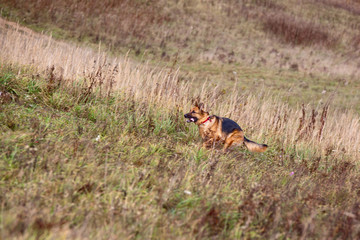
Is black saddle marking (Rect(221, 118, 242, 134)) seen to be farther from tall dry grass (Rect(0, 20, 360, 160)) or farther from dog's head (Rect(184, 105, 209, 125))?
tall dry grass (Rect(0, 20, 360, 160))

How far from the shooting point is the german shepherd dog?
4844 millimetres

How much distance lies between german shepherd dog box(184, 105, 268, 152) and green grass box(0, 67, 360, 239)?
1.24 feet

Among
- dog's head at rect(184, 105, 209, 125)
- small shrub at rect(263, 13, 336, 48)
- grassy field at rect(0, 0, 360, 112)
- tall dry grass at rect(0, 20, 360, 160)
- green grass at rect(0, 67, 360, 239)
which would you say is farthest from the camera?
small shrub at rect(263, 13, 336, 48)

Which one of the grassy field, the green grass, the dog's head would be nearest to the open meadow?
the green grass

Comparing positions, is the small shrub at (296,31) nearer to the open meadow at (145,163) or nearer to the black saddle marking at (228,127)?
the open meadow at (145,163)

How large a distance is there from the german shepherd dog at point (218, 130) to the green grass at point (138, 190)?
1.24 ft

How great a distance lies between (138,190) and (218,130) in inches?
95.6

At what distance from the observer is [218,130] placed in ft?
16.5

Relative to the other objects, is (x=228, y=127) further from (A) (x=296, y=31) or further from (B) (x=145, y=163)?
(A) (x=296, y=31)

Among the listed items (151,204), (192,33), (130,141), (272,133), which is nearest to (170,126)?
(130,141)

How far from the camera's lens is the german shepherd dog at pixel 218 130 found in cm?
484

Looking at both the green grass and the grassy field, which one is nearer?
the green grass

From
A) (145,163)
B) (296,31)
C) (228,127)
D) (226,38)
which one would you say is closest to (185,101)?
(228,127)

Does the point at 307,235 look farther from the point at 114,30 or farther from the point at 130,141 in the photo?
the point at 114,30
